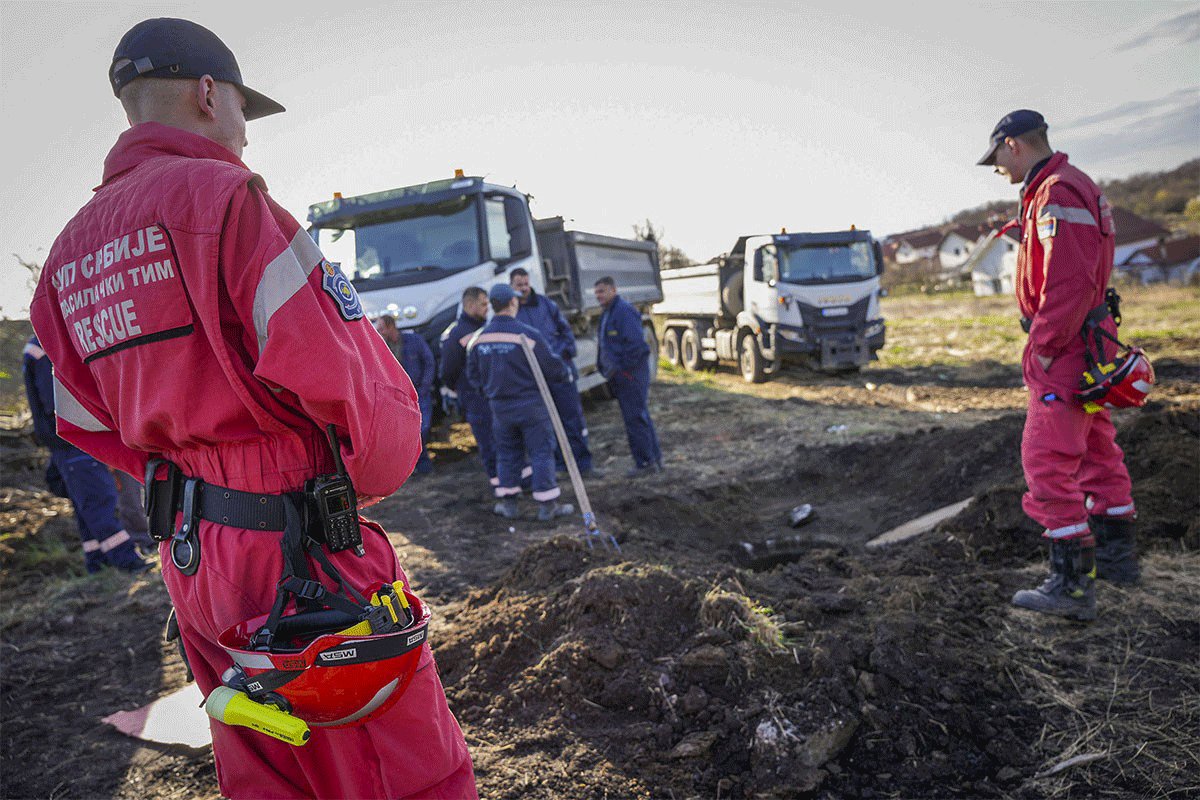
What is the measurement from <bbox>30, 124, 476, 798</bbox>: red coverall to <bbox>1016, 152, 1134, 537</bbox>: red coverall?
2.93 metres

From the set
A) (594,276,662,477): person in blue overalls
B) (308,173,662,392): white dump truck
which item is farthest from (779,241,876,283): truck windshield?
(594,276,662,477): person in blue overalls

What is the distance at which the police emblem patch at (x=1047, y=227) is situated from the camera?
334cm

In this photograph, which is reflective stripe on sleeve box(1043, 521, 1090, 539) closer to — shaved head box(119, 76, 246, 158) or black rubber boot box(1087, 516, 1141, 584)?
black rubber boot box(1087, 516, 1141, 584)

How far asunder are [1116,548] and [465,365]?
197 inches

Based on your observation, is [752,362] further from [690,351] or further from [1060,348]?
[1060,348]

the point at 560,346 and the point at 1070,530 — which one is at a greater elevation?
the point at 560,346

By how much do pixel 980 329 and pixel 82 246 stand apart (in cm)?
2166

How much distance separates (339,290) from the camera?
1.53 m

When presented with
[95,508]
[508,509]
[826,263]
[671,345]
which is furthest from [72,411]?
[671,345]

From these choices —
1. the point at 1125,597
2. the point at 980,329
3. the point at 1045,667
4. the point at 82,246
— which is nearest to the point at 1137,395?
the point at 1125,597

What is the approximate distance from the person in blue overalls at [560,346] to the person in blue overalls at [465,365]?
605mm

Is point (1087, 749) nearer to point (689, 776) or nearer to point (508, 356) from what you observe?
point (689, 776)

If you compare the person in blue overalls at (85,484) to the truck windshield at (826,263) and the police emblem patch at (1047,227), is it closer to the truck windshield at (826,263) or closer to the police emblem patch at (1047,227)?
the police emblem patch at (1047,227)

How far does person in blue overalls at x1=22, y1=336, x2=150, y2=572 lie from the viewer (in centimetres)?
507
